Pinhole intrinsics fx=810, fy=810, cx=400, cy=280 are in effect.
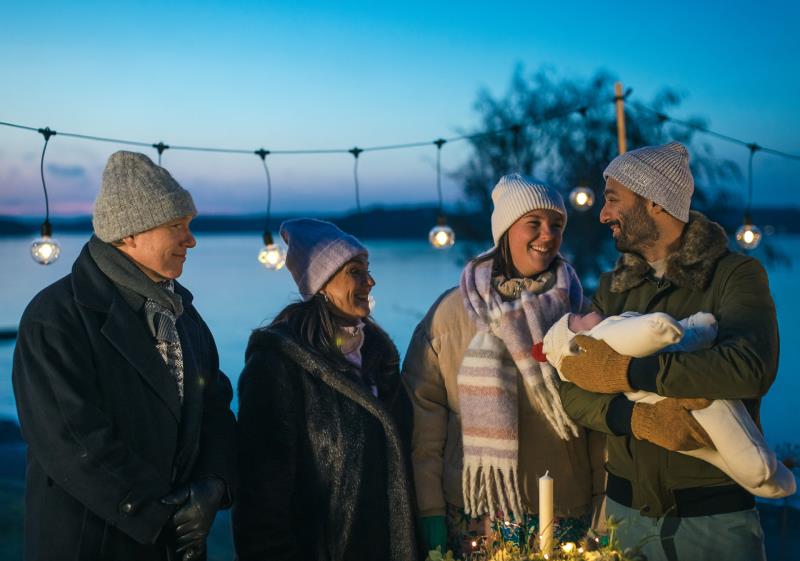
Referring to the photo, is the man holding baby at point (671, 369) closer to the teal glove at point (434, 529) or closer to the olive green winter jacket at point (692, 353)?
the olive green winter jacket at point (692, 353)

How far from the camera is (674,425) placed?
74.7 inches

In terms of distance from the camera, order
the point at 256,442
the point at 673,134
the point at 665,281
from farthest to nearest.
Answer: the point at 673,134 → the point at 256,442 → the point at 665,281

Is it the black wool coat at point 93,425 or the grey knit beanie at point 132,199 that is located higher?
the grey knit beanie at point 132,199

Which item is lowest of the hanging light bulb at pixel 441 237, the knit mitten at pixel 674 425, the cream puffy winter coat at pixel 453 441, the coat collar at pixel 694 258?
the cream puffy winter coat at pixel 453 441

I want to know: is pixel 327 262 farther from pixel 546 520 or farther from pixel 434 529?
pixel 546 520

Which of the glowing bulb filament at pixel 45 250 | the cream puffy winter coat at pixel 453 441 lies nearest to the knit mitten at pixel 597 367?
the cream puffy winter coat at pixel 453 441

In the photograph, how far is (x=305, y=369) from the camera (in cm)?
242

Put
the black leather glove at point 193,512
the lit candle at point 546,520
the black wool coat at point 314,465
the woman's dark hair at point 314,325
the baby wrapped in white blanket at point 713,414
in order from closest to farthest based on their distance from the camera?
the lit candle at point 546,520, the baby wrapped in white blanket at point 713,414, the black leather glove at point 193,512, the black wool coat at point 314,465, the woman's dark hair at point 314,325

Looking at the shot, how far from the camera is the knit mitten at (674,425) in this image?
1.89 m

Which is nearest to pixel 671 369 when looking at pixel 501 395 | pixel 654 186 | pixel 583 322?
pixel 583 322

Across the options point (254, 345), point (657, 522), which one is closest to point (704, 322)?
point (657, 522)

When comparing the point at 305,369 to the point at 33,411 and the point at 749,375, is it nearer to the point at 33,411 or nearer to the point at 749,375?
the point at 33,411

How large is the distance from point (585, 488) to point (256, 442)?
1.05 metres

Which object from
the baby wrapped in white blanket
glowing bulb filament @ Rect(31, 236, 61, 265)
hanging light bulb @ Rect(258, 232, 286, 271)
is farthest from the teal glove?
hanging light bulb @ Rect(258, 232, 286, 271)
